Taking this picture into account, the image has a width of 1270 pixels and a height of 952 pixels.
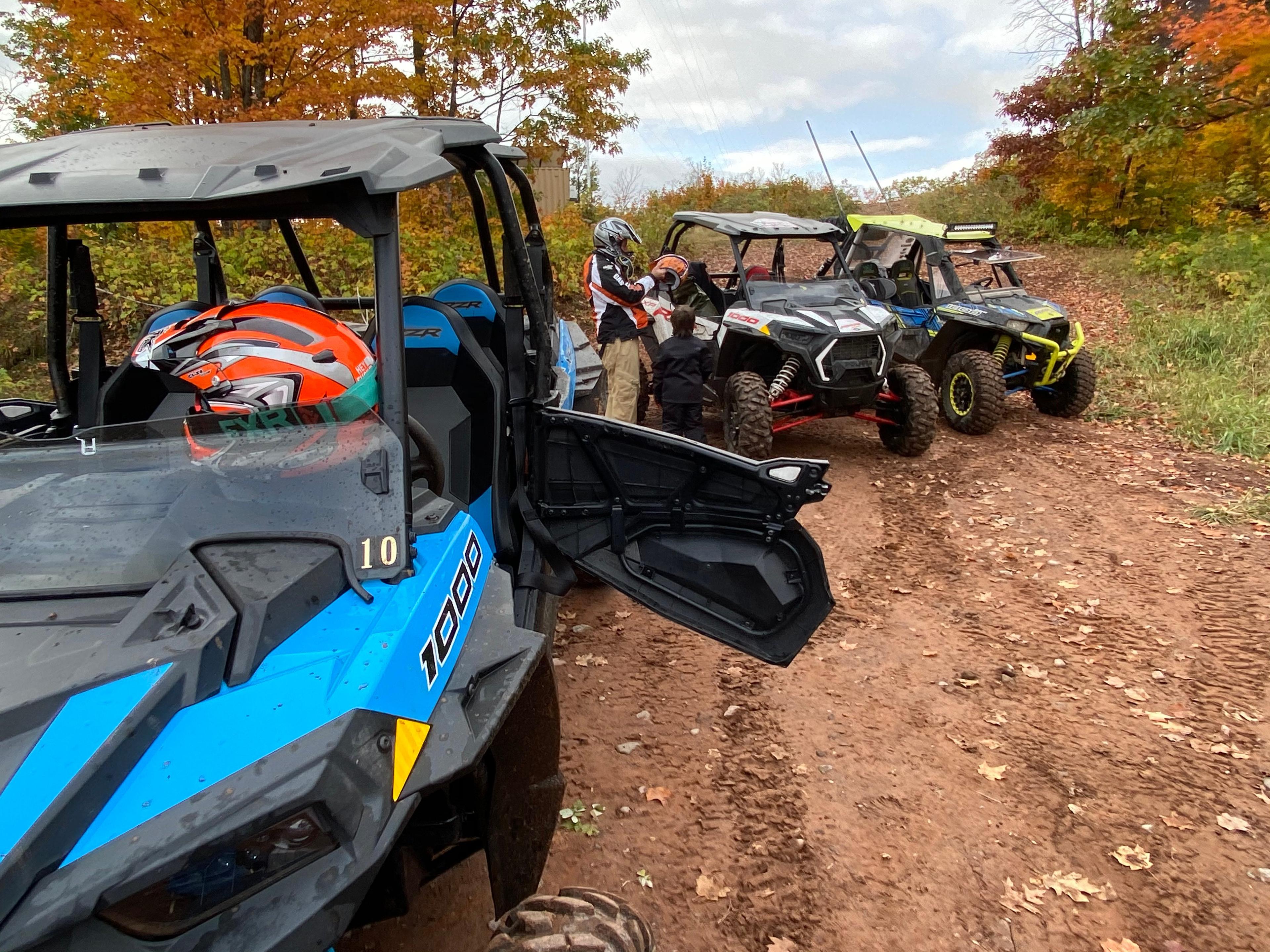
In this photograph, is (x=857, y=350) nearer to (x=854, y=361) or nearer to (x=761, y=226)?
(x=854, y=361)

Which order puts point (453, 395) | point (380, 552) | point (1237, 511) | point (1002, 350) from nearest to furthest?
point (380, 552) < point (453, 395) < point (1237, 511) < point (1002, 350)

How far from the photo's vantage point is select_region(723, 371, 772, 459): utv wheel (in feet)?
21.2

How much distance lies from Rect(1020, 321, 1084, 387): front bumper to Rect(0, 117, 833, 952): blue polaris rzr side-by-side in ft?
19.6

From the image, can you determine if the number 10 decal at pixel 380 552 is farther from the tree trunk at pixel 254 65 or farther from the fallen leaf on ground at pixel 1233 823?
the tree trunk at pixel 254 65

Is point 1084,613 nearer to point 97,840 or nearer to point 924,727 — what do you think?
point 924,727

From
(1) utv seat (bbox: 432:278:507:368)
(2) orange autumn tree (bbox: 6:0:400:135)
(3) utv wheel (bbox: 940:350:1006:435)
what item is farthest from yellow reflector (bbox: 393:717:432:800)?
(2) orange autumn tree (bbox: 6:0:400:135)

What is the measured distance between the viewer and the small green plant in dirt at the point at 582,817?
301cm

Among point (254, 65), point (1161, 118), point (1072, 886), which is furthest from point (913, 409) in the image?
point (1161, 118)

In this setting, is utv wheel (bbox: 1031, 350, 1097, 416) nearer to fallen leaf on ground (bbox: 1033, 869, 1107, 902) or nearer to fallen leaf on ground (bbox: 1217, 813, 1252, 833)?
fallen leaf on ground (bbox: 1217, 813, 1252, 833)

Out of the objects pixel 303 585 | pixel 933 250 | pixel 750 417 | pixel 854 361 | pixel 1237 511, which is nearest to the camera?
pixel 303 585

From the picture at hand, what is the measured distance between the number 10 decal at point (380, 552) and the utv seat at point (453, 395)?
1.53 meters

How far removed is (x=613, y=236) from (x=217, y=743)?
5.62m

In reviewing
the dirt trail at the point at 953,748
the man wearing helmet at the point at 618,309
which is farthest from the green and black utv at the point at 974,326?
the man wearing helmet at the point at 618,309

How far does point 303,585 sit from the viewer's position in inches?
68.5
